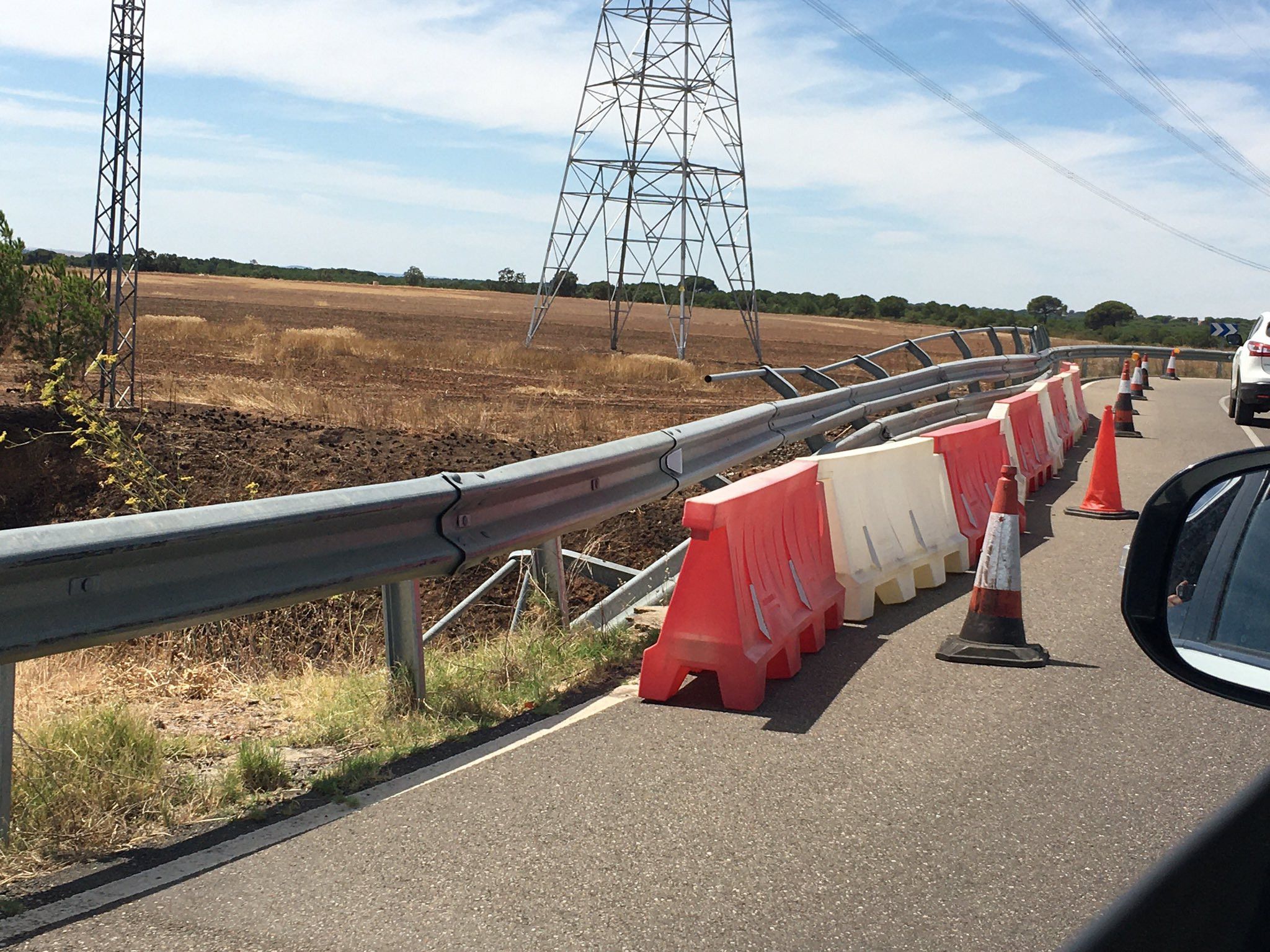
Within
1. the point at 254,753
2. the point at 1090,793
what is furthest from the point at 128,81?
the point at 1090,793

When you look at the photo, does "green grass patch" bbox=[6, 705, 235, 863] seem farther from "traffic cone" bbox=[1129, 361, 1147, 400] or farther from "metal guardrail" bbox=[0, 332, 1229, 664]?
"traffic cone" bbox=[1129, 361, 1147, 400]

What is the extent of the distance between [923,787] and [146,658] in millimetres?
5662

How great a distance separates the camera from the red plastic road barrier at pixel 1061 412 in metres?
16.8

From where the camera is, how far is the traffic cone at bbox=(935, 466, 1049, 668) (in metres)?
6.72

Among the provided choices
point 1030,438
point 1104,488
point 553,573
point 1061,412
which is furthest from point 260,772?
point 1061,412

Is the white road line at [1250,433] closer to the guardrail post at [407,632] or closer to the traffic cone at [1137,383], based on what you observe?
the traffic cone at [1137,383]

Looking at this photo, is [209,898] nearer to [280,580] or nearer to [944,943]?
[280,580]

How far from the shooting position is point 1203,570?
2451mm

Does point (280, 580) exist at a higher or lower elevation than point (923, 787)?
higher

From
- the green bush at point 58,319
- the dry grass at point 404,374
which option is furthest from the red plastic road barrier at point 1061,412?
the green bush at point 58,319

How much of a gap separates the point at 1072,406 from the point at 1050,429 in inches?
188

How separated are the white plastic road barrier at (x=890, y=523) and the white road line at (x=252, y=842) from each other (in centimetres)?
225

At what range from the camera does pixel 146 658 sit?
8.65 metres

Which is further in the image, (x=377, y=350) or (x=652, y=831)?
(x=377, y=350)
